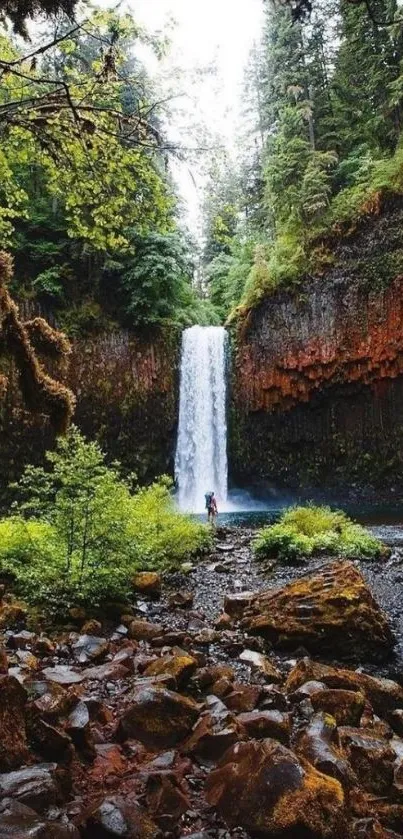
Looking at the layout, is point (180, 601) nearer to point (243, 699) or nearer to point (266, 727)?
point (243, 699)

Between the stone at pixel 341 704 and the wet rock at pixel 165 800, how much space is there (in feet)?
5.22

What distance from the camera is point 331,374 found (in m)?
21.6

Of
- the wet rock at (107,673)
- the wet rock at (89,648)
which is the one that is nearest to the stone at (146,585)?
the wet rock at (89,648)

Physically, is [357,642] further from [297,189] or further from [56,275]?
[297,189]

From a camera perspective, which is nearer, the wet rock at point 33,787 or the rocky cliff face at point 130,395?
the wet rock at point 33,787

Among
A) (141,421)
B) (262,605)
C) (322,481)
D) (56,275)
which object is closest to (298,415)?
(322,481)

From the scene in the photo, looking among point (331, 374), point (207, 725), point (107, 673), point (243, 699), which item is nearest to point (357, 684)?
point (243, 699)

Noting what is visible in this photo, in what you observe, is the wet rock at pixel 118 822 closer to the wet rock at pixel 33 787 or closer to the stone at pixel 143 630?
the wet rock at pixel 33 787

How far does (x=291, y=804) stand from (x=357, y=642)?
3534 millimetres

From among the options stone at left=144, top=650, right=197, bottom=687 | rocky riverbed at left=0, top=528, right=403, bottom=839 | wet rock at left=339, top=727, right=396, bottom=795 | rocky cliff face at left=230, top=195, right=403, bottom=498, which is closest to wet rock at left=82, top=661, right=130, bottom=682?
rocky riverbed at left=0, top=528, right=403, bottom=839

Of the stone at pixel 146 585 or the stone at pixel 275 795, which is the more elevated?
the stone at pixel 275 795

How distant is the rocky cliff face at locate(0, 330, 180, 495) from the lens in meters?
22.2

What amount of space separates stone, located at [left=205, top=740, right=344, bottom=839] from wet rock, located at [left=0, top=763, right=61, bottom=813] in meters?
0.82

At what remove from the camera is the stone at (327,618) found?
19.9 feet
